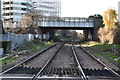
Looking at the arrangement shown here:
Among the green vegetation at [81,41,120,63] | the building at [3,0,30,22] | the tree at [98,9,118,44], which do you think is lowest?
the green vegetation at [81,41,120,63]

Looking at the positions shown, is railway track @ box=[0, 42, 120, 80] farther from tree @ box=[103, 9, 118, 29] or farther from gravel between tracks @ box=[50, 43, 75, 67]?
tree @ box=[103, 9, 118, 29]

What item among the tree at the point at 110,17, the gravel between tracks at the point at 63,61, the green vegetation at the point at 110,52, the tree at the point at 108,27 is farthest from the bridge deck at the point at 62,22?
the gravel between tracks at the point at 63,61

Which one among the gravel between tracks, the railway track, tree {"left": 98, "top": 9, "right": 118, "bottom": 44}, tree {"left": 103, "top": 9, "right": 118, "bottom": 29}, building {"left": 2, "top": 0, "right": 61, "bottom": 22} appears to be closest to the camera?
the railway track

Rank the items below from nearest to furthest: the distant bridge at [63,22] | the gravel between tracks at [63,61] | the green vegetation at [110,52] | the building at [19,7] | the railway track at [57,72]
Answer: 1. the railway track at [57,72]
2. the gravel between tracks at [63,61]
3. the green vegetation at [110,52]
4. the distant bridge at [63,22]
5. the building at [19,7]

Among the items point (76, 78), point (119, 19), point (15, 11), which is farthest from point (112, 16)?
point (15, 11)

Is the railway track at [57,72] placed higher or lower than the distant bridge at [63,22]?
lower

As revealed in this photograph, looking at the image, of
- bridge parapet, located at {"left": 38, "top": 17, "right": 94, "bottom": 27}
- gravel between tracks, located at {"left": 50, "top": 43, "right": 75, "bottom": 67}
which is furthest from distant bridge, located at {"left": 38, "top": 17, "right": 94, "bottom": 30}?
gravel between tracks, located at {"left": 50, "top": 43, "right": 75, "bottom": 67}

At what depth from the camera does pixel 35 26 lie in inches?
1790

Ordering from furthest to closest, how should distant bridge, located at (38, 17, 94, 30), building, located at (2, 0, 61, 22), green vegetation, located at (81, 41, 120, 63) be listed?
building, located at (2, 0, 61, 22)
distant bridge, located at (38, 17, 94, 30)
green vegetation, located at (81, 41, 120, 63)

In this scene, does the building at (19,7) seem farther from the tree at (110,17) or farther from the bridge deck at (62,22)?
the tree at (110,17)

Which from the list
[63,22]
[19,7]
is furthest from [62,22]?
[19,7]

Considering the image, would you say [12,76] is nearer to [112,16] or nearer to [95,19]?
[112,16]

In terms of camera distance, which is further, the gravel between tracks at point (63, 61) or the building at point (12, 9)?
the building at point (12, 9)

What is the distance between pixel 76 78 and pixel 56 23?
3794 centimetres
